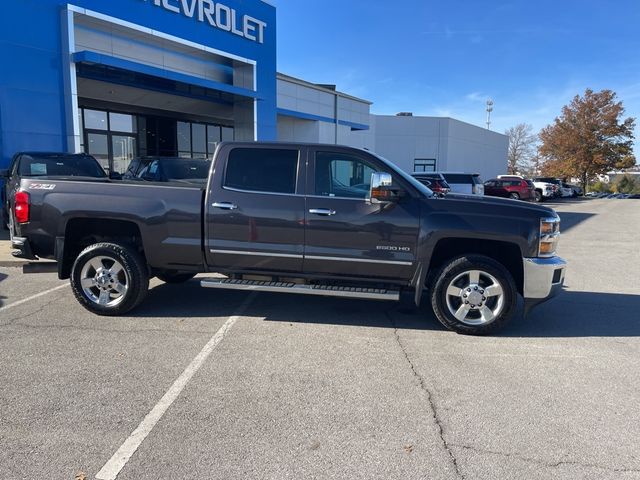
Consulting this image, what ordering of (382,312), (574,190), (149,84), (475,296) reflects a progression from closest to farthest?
(475,296)
(382,312)
(149,84)
(574,190)

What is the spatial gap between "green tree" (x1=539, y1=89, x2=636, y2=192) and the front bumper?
54228mm

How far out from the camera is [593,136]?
5234cm

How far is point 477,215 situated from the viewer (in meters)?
5.03

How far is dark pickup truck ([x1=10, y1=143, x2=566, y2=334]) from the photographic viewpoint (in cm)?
506

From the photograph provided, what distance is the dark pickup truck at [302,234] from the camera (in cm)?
506

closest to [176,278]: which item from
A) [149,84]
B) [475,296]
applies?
A: [475,296]

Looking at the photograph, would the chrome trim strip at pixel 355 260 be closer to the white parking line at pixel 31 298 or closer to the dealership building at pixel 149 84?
the white parking line at pixel 31 298

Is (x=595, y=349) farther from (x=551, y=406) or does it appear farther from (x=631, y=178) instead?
(x=631, y=178)

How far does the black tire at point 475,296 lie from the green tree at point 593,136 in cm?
5449

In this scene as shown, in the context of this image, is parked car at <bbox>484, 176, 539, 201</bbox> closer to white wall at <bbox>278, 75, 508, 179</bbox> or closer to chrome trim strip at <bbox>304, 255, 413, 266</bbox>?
white wall at <bbox>278, 75, 508, 179</bbox>

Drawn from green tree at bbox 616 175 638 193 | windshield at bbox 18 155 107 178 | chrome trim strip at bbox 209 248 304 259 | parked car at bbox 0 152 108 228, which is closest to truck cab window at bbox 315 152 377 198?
chrome trim strip at bbox 209 248 304 259

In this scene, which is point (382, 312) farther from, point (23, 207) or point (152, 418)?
point (23, 207)

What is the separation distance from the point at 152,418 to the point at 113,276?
263cm

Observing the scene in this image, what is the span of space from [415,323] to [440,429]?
2.36 m
